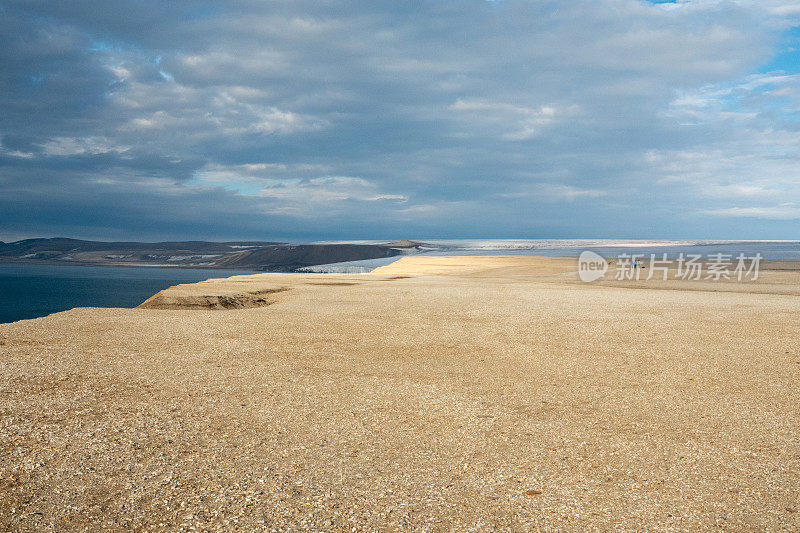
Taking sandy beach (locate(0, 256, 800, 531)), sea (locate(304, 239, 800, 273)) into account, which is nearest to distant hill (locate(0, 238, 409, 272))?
sea (locate(304, 239, 800, 273))

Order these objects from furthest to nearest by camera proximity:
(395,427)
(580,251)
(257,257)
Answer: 1. (257,257)
2. (580,251)
3. (395,427)

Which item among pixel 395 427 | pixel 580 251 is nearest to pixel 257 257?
pixel 580 251

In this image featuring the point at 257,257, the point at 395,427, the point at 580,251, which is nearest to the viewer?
the point at 395,427

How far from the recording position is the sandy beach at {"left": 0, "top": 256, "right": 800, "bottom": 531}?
361cm

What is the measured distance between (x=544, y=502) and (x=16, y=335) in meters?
8.87

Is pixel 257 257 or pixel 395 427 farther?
pixel 257 257

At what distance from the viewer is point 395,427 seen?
520 centimetres

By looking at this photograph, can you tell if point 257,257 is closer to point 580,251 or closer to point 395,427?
point 580,251

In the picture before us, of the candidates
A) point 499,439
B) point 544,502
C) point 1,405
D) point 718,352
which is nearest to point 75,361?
point 1,405

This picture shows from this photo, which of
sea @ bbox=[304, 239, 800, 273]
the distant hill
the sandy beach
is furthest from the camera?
the distant hill

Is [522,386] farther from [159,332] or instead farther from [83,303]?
[83,303]

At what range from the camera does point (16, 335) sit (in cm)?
868

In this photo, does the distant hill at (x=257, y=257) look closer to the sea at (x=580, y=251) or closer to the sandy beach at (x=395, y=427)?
the sea at (x=580, y=251)

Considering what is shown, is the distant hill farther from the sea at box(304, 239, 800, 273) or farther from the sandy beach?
the sandy beach
